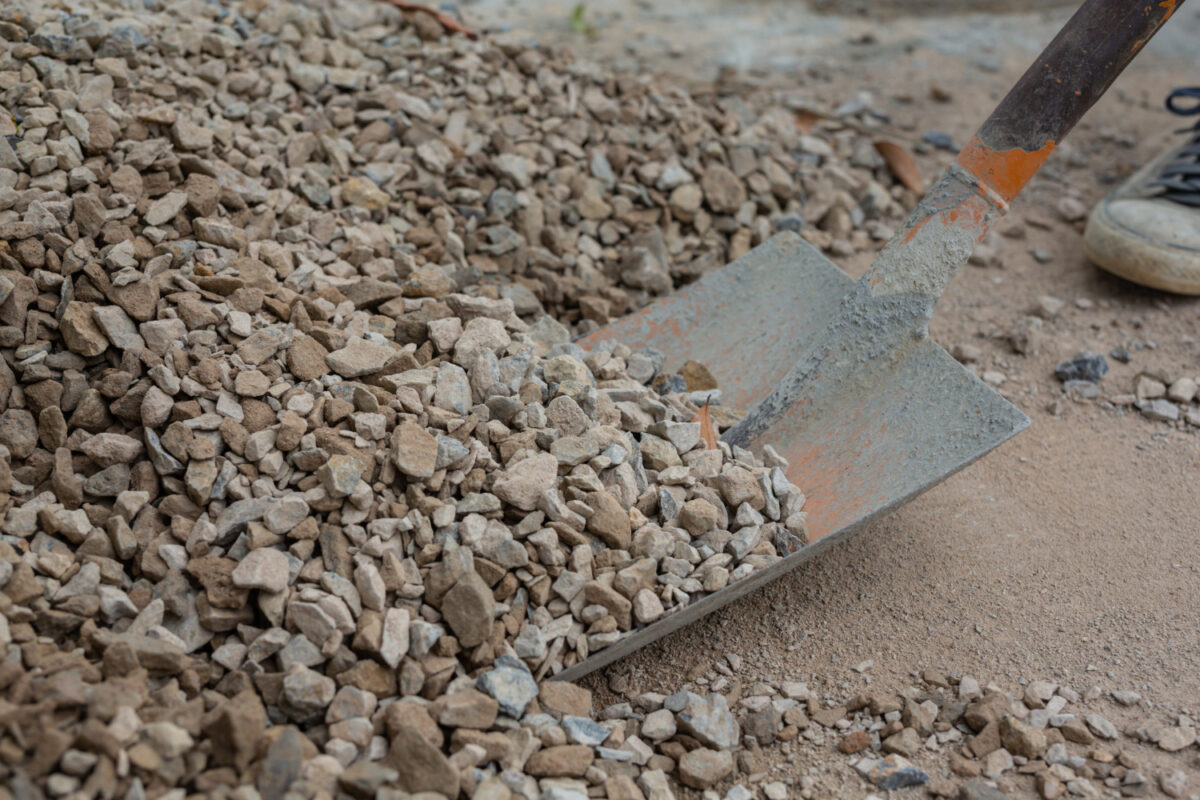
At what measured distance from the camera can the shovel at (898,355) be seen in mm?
2279

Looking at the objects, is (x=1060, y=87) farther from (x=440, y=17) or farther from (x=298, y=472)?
(x=440, y=17)

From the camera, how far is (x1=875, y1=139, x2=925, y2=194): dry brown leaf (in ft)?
12.5

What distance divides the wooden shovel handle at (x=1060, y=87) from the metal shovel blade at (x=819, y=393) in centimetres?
48

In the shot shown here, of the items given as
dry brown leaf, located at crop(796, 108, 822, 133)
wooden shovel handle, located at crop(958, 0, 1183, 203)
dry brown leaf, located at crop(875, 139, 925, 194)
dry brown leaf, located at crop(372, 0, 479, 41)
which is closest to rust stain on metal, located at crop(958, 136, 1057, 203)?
wooden shovel handle, located at crop(958, 0, 1183, 203)

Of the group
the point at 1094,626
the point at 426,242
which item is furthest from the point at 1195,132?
the point at 426,242

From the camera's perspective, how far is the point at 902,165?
3.82 meters

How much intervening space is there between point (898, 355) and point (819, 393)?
0.74 feet

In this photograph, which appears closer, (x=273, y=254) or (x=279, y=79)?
(x=273, y=254)

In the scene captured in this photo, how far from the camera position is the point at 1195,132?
12.1 ft

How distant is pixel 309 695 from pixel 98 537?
23.5 inches

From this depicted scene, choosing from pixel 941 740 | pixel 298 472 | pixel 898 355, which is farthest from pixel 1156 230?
pixel 298 472

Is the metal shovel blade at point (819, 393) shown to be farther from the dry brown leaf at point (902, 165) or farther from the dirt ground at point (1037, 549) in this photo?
the dry brown leaf at point (902, 165)

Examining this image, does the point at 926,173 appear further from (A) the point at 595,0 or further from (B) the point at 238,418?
(B) the point at 238,418

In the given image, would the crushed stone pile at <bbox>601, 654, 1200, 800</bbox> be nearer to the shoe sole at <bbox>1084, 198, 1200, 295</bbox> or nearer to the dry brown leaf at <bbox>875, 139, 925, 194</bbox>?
the shoe sole at <bbox>1084, 198, 1200, 295</bbox>
